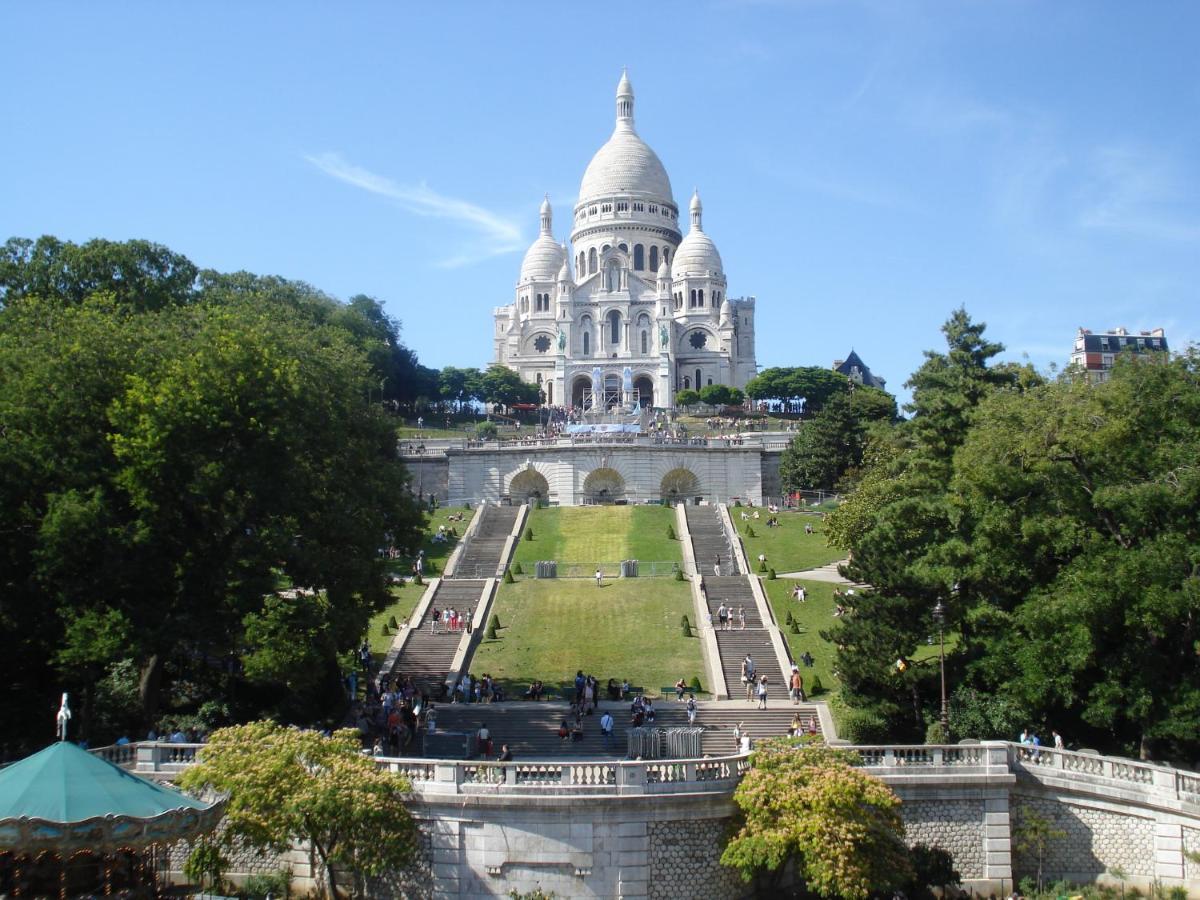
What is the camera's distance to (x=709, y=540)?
5447 centimetres

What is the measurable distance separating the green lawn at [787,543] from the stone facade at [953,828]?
83.5ft

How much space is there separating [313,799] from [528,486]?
53.5 meters

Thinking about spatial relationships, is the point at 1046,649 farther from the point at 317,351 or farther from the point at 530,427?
the point at 530,427

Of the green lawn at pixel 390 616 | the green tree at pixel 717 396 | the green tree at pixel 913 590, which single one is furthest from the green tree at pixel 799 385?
the green tree at pixel 913 590

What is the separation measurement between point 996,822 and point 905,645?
259 inches

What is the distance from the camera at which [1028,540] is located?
1169 inches

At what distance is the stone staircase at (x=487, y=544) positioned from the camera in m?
50.4

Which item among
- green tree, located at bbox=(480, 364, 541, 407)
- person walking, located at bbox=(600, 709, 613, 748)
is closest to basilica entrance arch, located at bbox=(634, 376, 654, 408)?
green tree, located at bbox=(480, 364, 541, 407)

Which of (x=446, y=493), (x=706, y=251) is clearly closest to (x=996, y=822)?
(x=446, y=493)

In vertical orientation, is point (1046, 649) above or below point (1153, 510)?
Result: below

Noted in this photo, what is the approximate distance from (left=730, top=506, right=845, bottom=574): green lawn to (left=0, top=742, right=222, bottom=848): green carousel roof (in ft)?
108

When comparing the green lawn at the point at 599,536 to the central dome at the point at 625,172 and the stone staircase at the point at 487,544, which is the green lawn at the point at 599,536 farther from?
the central dome at the point at 625,172

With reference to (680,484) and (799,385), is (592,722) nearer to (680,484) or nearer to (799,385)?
(680,484)

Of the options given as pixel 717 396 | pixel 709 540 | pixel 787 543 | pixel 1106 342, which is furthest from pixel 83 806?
pixel 1106 342
